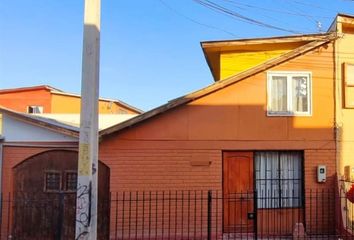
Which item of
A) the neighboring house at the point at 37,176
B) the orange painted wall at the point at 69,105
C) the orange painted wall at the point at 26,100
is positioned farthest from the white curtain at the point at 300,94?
the orange painted wall at the point at 26,100

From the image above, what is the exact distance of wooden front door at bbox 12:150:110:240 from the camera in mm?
13234

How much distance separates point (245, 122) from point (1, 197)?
710 centimetres

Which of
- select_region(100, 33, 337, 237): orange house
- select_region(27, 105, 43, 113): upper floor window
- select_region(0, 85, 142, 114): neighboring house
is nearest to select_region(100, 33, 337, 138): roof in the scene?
select_region(100, 33, 337, 237): orange house

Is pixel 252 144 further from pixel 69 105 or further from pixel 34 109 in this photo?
pixel 69 105

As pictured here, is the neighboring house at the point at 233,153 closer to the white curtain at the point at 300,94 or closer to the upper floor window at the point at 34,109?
the white curtain at the point at 300,94

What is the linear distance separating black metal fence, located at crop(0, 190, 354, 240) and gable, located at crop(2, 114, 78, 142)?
5.45 feet

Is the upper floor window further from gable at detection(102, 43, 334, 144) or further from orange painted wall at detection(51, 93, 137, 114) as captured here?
gable at detection(102, 43, 334, 144)

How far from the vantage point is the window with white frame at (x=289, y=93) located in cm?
1373

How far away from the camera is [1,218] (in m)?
13.1

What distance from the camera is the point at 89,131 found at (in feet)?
24.3

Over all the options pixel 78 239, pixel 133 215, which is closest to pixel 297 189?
pixel 133 215

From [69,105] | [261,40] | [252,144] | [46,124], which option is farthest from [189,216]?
[69,105]

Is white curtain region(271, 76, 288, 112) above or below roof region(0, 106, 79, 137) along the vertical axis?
above

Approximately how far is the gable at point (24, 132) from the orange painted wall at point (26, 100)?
1639 cm
